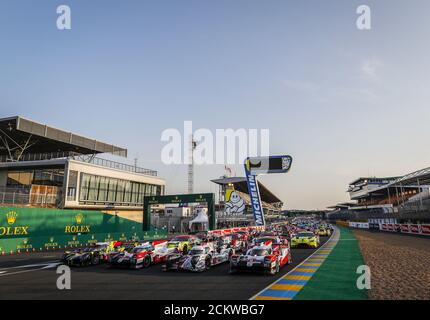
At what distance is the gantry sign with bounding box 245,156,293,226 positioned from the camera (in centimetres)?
4453

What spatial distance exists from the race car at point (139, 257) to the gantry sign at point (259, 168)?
93.1 ft

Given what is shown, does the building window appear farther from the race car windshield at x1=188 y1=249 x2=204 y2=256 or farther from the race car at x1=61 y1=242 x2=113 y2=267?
the race car windshield at x1=188 y1=249 x2=204 y2=256

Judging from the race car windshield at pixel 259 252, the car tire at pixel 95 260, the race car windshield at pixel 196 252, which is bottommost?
the car tire at pixel 95 260

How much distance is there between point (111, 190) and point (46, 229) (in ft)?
71.8

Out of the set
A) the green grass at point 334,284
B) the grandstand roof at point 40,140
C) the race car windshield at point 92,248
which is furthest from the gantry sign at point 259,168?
the green grass at point 334,284

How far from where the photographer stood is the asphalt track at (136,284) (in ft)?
31.1

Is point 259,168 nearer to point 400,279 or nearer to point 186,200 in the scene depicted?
point 186,200

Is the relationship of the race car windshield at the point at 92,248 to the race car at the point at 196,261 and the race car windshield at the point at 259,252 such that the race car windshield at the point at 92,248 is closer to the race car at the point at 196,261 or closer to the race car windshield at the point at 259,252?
the race car at the point at 196,261

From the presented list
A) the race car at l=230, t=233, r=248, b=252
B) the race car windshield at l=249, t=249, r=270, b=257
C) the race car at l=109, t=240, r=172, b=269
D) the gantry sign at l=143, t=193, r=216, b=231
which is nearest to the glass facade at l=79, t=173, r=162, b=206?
the gantry sign at l=143, t=193, r=216, b=231

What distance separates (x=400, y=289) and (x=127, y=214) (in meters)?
51.3

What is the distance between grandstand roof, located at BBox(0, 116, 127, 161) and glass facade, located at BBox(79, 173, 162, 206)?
620cm

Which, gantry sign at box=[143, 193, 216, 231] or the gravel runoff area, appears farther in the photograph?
gantry sign at box=[143, 193, 216, 231]

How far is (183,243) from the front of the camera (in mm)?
20969
